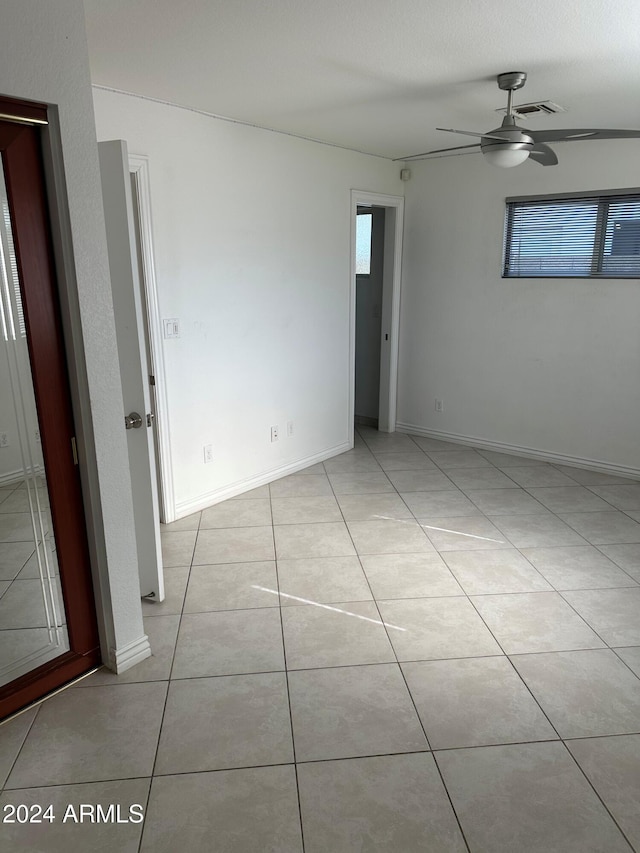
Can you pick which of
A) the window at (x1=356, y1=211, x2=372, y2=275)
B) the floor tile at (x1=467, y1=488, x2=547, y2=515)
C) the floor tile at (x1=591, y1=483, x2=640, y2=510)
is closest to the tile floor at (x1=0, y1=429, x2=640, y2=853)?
the floor tile at (x1=467, y1=488, x2=547, y2=515)

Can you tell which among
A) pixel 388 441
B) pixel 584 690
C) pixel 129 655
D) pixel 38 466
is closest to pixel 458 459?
pixel 388 441

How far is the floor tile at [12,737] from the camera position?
1.92 meters

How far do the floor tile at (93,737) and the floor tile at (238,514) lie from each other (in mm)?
1522

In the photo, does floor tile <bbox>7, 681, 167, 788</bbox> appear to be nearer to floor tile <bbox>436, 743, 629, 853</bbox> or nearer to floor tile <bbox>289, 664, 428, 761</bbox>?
floor tile <bbox>289, 664, 428, 761</bbox>

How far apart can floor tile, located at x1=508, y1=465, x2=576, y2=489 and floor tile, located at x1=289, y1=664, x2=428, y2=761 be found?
2543mm

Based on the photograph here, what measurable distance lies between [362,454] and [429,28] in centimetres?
343

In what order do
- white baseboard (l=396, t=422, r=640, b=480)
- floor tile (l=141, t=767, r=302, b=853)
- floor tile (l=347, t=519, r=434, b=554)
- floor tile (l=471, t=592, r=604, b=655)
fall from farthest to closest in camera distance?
white baseboard (l=396, t=422, r=640, b=480) → floor tile (l=347, t=519, r=434, b=554) → floor tile (l=471, t=592, r=604, b=655) → floor tile (l=141, t=767, r=302, b=853)

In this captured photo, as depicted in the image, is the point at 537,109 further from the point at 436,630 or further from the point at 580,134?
the point at 436,630

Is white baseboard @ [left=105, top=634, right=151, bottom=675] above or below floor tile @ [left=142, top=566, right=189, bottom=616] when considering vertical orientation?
above

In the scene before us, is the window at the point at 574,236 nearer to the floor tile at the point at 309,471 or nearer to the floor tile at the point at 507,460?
the floor tile at the point at 507,460

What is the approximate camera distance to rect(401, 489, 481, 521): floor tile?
156 inches

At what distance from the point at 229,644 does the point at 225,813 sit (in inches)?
32.8

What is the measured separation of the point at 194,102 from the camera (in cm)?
336

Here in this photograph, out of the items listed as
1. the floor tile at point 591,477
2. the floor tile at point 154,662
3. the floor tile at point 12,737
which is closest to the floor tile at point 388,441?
the floor tile at point 591,477
